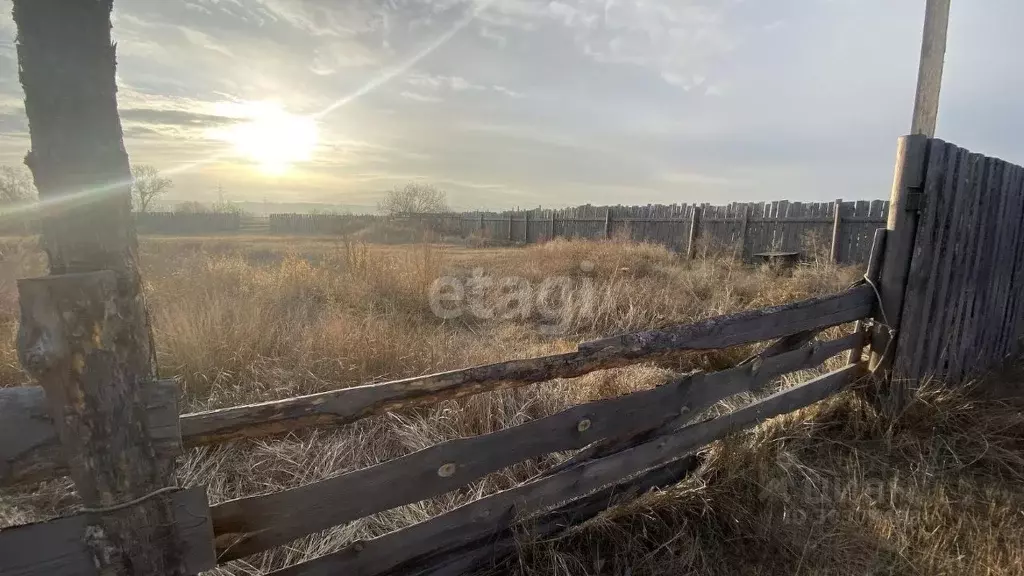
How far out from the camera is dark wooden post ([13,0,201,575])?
1125 millimetres

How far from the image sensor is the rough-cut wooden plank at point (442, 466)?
1.64 metres

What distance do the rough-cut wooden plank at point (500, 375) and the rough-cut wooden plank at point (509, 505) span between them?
51cm

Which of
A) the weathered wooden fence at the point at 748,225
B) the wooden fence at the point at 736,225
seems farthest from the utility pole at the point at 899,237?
the weathered wooden fence at the point at 748,225

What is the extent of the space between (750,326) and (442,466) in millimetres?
2012

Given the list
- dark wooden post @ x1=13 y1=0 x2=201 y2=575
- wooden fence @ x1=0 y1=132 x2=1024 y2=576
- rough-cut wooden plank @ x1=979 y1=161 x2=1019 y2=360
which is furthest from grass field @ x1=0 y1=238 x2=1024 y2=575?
dark wooden post @ x1=13 y1=0 x2=201 y2=575

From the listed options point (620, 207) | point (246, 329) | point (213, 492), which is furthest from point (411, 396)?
point (620, 207)

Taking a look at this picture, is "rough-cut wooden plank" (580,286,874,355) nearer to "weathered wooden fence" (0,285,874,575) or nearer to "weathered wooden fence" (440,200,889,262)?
"weathered wooden fence" (0,285,874,575)

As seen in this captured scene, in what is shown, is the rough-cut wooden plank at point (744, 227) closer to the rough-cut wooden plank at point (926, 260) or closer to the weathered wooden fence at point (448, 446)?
the rough-cut wooden plank at point (926, 260)

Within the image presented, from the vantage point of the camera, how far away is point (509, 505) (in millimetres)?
2223

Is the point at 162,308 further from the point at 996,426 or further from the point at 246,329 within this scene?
the point at 996,426

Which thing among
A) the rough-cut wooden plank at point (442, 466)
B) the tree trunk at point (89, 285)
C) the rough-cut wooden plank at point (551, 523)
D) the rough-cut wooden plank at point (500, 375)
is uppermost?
the tree trunk at point (89, 285)

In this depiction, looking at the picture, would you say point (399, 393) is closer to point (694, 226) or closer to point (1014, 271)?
point (1014, 271)

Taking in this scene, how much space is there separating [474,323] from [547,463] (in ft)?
11.2

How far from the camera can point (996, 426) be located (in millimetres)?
3266
